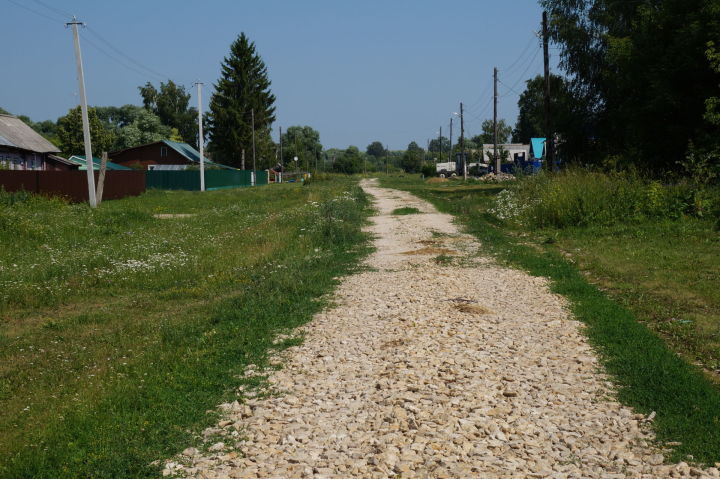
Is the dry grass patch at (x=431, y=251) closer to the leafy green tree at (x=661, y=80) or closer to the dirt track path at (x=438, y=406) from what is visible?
the dirt track path at (x=438, y=406)

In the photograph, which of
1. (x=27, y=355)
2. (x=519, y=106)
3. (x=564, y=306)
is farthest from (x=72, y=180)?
(x=519, y=106)

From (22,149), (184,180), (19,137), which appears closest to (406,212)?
(22,149)

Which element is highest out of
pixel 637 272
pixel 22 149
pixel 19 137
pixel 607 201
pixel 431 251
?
pixel 19 137

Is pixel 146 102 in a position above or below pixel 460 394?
above

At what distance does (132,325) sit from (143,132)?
9217cm

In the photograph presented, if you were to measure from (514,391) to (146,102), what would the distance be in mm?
109545

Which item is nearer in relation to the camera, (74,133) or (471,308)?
(471,308)

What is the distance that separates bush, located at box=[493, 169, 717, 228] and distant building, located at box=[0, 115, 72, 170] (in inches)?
1339

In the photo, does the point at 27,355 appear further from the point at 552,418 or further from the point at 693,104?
the point at 693,104

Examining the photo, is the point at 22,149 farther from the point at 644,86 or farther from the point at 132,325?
the point at 132,325

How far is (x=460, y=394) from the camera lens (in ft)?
19.4

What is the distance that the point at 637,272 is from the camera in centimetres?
1157

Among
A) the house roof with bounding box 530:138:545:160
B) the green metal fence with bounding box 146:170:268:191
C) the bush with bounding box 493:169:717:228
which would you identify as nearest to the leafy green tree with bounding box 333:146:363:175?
the house roof with bounding box 530:138:545:160

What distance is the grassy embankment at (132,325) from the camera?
16.9ft
